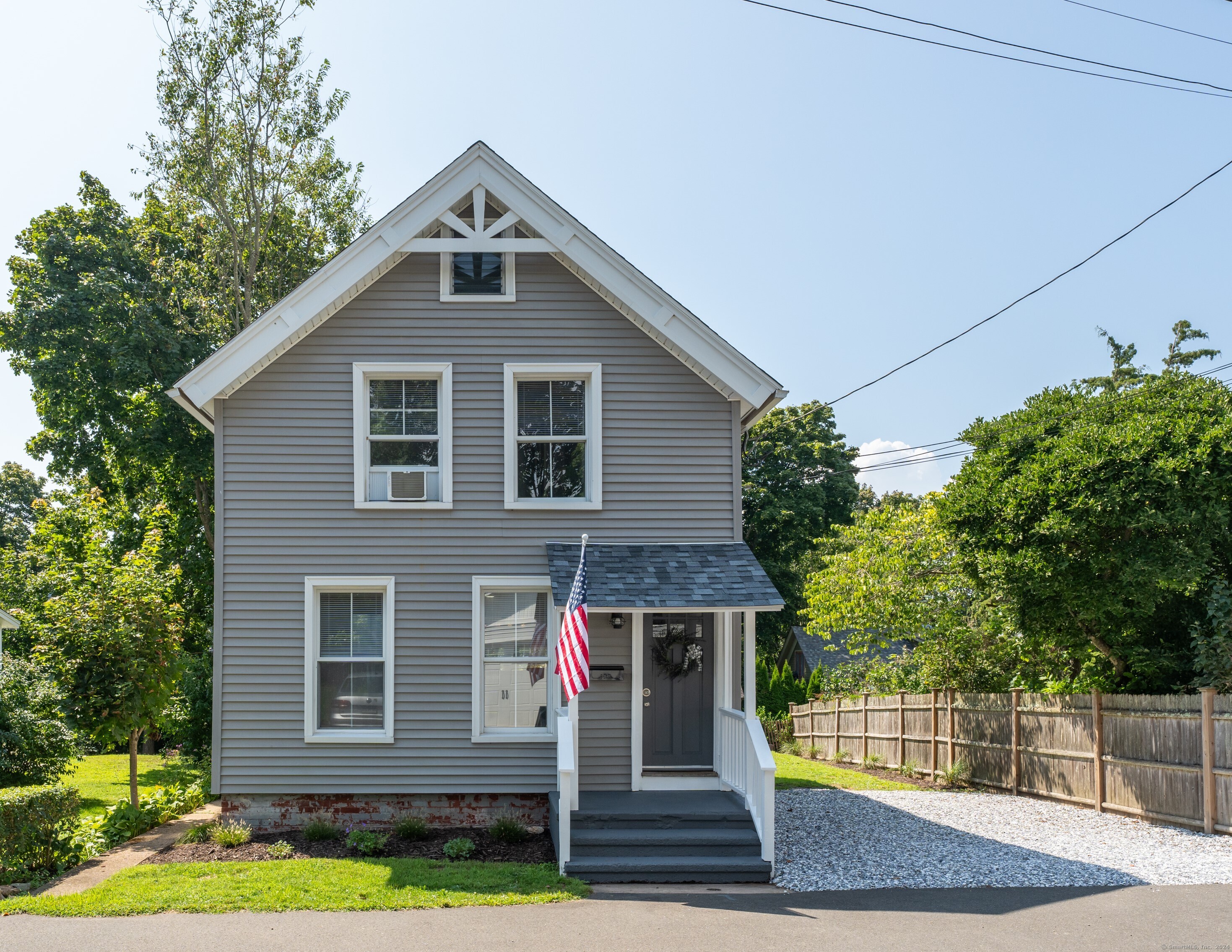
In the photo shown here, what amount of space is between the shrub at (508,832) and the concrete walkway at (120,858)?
351cm

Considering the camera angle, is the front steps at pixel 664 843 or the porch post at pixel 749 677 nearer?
the front steps at pixel 664 843

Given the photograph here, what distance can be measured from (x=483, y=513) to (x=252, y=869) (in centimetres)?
448

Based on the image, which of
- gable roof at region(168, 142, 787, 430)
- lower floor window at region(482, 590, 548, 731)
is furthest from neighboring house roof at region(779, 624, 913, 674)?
gable roof at region(168, 142, 787, 430)

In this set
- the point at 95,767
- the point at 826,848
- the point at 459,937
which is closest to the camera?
the point at 459,937

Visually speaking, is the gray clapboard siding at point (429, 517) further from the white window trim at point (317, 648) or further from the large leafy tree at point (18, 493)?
the large leafy tree at point (18, 493)

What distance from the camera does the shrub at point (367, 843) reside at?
10.5 meters

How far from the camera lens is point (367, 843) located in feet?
34.3

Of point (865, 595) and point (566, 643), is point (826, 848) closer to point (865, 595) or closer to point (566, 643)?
point (566, 643)

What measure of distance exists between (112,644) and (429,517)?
4985mm

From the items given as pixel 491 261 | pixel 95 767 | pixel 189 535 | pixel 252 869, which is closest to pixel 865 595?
pixel 491 261

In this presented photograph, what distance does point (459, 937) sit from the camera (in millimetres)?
7672

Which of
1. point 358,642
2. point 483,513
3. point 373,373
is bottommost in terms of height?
point 358,642

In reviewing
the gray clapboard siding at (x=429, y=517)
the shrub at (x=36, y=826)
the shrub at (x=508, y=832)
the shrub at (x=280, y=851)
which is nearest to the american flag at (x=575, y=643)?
the gray clapboard siding at (x=429, y=517)

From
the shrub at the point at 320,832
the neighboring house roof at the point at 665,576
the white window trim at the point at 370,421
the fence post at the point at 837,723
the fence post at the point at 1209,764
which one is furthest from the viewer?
the fence post at the point at 837,723
